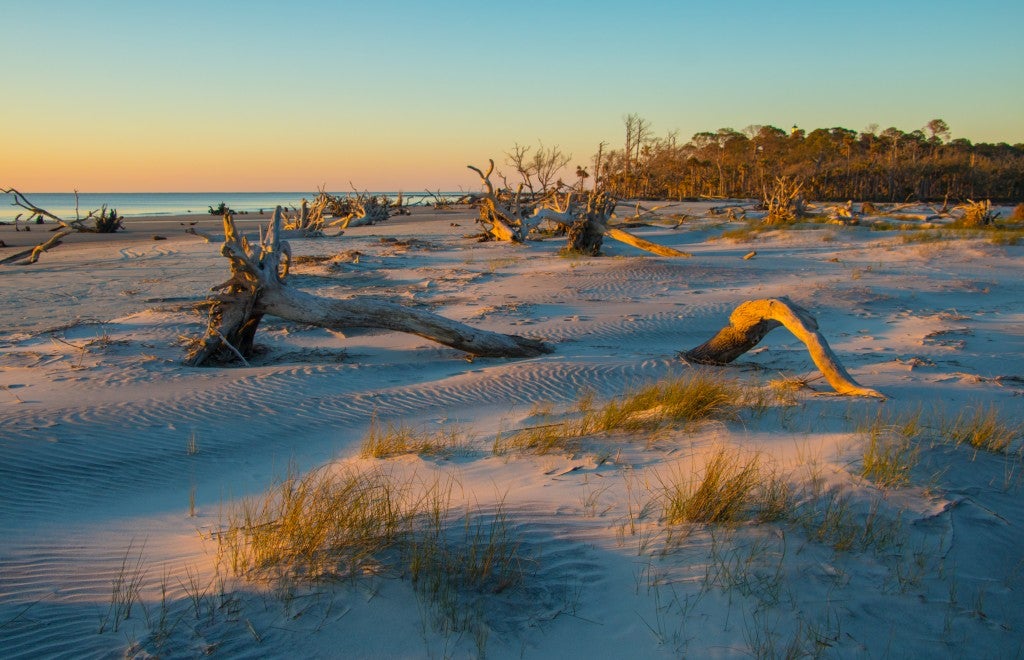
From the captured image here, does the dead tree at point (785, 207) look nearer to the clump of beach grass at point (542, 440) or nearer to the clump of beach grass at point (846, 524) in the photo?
the clump of beach grass at point (542, 440)

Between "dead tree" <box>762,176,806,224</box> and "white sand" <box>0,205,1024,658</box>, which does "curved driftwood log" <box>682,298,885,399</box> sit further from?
"dead tree" <box>762,176,806,224</box>

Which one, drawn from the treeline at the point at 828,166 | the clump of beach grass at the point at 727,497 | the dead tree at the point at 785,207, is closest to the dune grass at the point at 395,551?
the clump of beach grass at the point at 727,497

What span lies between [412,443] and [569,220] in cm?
1534

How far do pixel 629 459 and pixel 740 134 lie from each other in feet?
257

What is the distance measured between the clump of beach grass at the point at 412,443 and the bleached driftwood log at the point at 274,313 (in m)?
2.61

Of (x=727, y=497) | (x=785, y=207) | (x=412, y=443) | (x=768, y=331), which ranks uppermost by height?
(x=785, y=207)

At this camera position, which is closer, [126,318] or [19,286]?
[126,318]

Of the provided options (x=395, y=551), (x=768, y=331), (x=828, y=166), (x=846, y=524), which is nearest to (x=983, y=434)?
(x=846, y=524)

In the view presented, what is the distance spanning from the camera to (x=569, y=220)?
1973 centimetres

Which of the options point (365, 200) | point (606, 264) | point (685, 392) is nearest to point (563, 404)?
point (685, 392)

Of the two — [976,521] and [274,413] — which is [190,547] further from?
[976,521]

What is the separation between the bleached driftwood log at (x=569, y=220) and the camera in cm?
1845

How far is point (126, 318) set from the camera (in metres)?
10.4

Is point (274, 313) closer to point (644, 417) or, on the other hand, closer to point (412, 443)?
point (412, 443)
